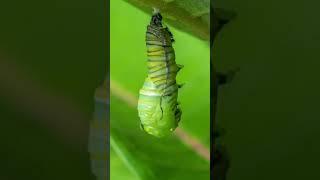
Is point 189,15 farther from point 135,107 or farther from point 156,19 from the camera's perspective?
point 135,107

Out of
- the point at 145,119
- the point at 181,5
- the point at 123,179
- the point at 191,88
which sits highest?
the point at 181,5

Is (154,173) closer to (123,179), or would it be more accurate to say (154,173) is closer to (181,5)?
(123,179)

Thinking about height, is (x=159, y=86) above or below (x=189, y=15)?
below

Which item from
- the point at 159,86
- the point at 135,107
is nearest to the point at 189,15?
the point at 159,86

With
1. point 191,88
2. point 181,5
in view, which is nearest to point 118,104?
point 191,88

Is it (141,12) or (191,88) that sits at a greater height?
(141,12)

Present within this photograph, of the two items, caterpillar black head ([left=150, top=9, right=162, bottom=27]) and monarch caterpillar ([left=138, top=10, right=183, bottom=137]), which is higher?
caterpillar black head ([left=150, top=9, right=162, bottom=27])
